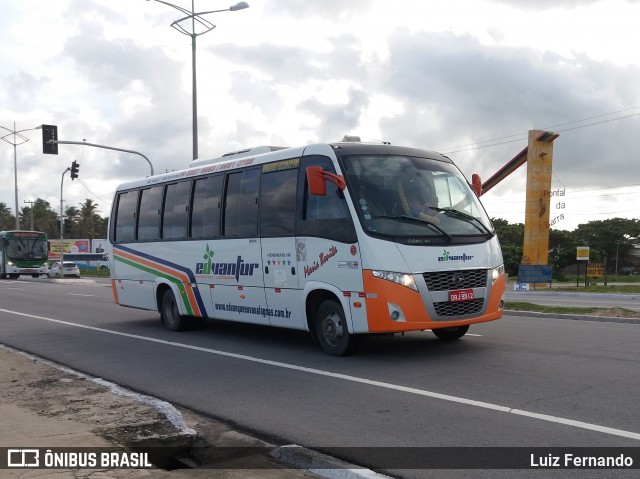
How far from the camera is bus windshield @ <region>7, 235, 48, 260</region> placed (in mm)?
49281

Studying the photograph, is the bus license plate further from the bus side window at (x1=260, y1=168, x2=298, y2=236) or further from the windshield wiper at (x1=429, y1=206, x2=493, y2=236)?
the bus side window at (x1=260, y1=168, x2=298, y2=236)

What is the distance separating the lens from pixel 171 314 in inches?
555

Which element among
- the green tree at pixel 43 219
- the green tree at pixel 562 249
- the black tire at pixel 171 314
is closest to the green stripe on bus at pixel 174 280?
the black tire at pixel 171 314

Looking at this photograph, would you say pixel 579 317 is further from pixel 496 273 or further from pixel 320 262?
A: pixel 320 262

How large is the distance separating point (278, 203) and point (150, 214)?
4897mm

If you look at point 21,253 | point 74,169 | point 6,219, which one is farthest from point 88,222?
point 74,169

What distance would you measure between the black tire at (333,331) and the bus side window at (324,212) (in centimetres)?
103

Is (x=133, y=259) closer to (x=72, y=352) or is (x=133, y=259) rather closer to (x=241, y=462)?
(x=72, y=352)

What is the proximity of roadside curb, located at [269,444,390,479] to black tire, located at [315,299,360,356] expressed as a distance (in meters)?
3.89

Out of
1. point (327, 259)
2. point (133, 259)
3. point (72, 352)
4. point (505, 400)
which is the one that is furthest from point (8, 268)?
point (505, 400)

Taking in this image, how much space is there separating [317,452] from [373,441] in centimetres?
54

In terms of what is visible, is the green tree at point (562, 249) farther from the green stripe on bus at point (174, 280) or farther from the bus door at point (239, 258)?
the bus door at point (239, 258)

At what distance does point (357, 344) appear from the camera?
384 inches

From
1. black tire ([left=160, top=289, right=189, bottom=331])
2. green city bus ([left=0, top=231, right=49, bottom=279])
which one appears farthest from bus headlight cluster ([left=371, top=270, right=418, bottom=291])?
green city bus ([left=0, top=231, right=49, bottom=279])
